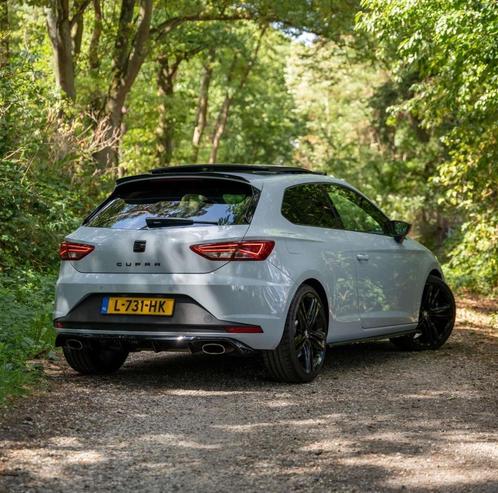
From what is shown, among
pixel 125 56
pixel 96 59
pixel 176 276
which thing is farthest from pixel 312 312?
pixel 96 59

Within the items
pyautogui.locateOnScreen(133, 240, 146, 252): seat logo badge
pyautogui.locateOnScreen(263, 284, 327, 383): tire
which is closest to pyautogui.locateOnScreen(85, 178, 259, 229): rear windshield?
pyautogui.locateOnScreen(133, 240, 146, 252): seat logo badge

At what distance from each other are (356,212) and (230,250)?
2.19 meters

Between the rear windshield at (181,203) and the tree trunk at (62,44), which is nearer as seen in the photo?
the rear windshield at (181,203)

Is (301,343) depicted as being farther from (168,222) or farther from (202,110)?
(202,110)

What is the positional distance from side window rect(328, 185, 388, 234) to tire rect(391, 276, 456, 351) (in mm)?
1205

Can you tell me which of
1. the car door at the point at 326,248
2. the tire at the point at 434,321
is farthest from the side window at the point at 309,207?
the tire at the point at 434,321

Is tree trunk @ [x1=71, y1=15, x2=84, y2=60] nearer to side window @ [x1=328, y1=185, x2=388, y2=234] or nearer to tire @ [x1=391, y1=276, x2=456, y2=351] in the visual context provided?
tire @ [x1=391, y1=276, x2=456, y2=351]

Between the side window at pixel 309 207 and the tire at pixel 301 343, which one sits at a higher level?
the side window at pixel 309 207

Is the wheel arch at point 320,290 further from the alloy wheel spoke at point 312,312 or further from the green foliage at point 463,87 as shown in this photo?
the green foliage at point 463,87

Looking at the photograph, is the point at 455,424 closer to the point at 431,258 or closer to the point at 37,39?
the point at 431,258

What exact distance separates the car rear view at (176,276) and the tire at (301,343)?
0.17 metres

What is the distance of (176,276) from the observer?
285 inches

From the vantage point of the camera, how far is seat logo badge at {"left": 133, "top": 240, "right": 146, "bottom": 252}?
7332mm

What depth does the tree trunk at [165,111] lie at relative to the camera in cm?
3309
